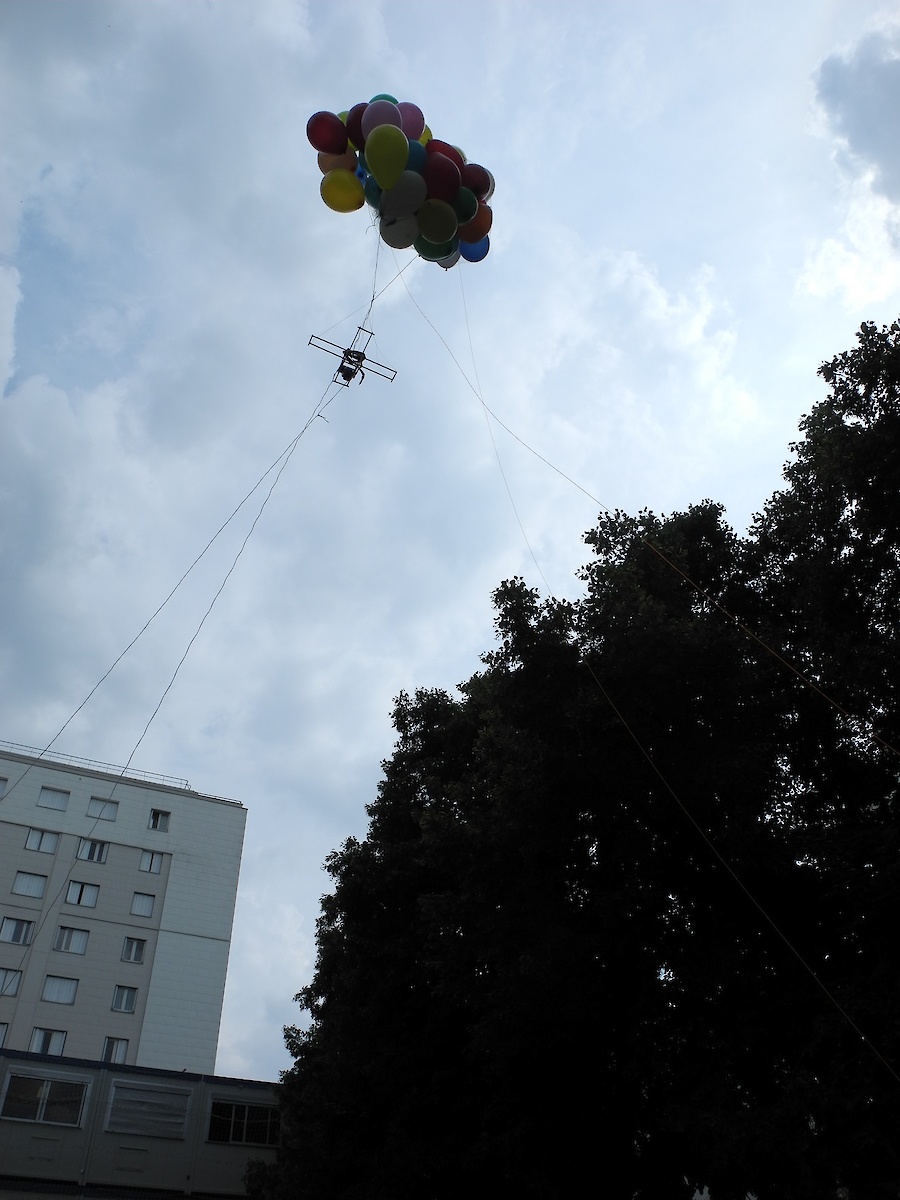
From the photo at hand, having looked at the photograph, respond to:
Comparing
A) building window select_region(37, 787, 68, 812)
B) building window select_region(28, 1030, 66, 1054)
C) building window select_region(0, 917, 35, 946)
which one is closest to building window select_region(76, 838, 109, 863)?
building window select_region(37, 787, 68, 812)

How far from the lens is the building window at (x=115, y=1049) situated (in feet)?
112

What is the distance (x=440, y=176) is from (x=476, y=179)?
96 cm

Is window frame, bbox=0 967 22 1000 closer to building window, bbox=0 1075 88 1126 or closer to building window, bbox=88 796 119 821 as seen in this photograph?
building window, bbox=88 796 119 821

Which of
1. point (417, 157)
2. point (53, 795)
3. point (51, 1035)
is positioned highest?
point (53, 795)

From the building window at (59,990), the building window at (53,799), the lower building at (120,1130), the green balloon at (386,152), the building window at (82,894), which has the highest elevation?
the building window at (53,799)

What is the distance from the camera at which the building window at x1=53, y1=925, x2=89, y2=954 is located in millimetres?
35750

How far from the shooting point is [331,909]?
17.2 meters

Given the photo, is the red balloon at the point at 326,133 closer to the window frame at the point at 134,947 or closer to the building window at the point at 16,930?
the building window at the point at 16,930

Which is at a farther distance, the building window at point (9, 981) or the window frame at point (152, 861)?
the window frame at point (152, 861)

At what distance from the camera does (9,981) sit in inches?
1340

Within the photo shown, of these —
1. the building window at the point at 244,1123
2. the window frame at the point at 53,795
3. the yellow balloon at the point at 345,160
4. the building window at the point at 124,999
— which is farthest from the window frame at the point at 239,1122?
the yellow balloon at the point at 345,160

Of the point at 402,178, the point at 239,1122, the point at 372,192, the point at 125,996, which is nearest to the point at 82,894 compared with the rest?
the point at 125,996

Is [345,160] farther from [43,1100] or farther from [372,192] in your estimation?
[43,1100]

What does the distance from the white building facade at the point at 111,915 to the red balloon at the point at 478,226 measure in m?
32.1
